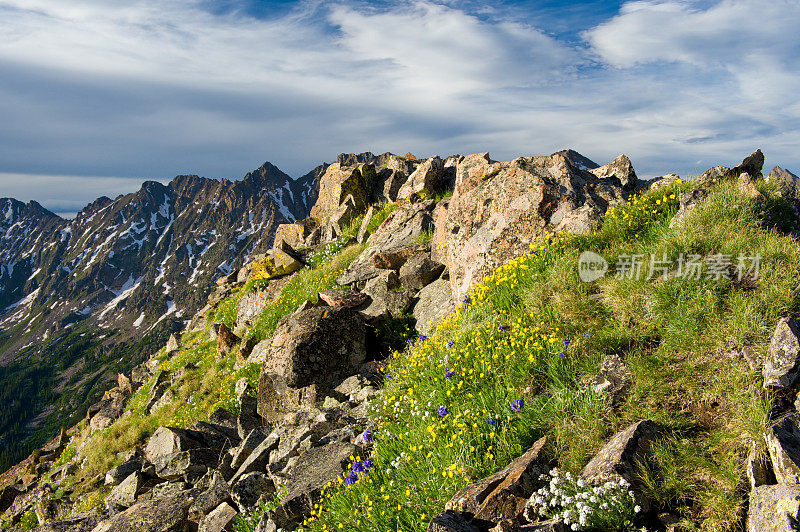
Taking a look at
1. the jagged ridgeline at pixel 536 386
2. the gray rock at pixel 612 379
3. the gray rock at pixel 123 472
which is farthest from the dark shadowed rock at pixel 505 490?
the gray rock at pixel 123 472

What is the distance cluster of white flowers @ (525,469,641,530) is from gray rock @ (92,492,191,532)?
6.85m

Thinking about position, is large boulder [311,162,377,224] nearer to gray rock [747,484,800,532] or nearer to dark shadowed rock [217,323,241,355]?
dark shadowed rock [217,323,241,355]

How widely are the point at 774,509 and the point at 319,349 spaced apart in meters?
9.25

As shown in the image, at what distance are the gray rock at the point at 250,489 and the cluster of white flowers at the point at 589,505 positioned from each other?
4.98m

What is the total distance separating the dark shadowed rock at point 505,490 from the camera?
4.77 metres

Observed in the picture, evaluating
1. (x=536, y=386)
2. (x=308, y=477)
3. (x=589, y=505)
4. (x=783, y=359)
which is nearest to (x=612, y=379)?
(x=536, y=386)

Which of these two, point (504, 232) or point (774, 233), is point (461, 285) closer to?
point (504, 232)

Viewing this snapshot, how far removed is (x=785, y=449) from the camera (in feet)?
13.5

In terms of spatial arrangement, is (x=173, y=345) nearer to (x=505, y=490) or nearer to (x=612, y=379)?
(x=505, y=490)

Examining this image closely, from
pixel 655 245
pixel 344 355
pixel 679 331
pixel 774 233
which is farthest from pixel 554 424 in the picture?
pixel 344 355

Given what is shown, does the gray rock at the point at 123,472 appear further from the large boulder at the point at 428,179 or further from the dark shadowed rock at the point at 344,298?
the large boulder at the point at 428,179

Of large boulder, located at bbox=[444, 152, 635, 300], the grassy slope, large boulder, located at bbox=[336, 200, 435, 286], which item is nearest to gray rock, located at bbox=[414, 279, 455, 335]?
large boulder, located at bbox=[444, 152, 635, 300]

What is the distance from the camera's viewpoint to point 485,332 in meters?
7.84

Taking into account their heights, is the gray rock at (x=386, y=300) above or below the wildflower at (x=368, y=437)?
above
